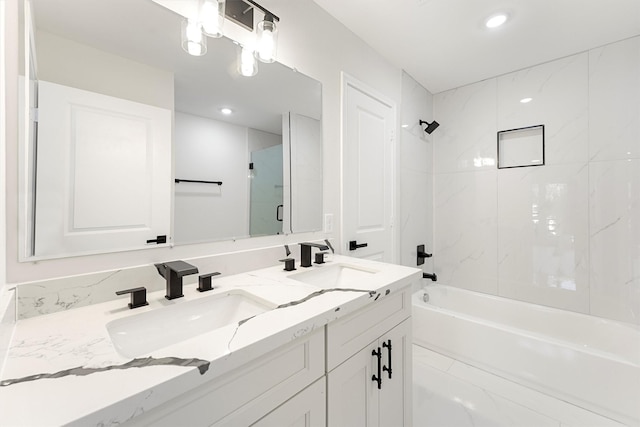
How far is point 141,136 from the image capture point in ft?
3.14

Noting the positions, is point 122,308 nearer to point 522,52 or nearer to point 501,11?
point 501,11

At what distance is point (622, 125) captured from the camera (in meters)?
1.96

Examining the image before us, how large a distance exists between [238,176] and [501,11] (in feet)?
6.04

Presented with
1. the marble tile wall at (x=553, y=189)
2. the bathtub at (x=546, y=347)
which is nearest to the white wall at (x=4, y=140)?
the bathtub at (x=546, y=347)

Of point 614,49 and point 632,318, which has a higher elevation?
point 614,49

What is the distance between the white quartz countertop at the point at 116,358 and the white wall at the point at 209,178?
0.95 ft

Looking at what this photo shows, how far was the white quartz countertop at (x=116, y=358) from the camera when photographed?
0.42 meters

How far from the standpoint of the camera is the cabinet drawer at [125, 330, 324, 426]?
529 mm

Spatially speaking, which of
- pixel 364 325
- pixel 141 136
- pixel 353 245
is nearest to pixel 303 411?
pixel 364 325

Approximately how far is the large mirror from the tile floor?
1.44m

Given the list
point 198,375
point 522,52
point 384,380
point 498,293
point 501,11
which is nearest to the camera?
point 198,375

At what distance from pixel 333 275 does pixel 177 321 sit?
74cm

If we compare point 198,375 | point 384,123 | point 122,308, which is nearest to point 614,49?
point 384,123

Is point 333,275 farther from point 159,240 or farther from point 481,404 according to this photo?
point 481,404
